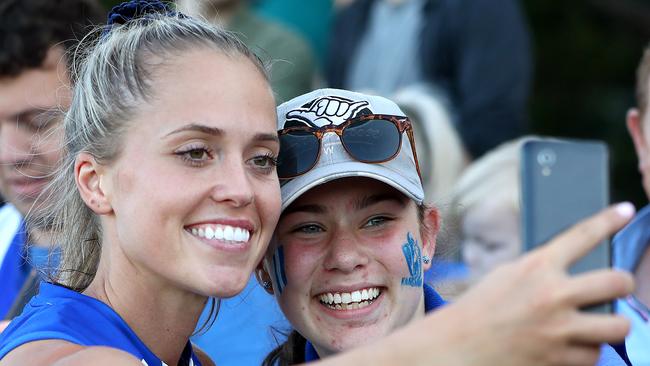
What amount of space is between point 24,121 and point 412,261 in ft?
5.54

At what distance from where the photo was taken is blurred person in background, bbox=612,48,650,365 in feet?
10.4

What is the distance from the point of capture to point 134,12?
2.71 m

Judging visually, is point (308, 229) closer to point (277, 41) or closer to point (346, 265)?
point (346, 265)

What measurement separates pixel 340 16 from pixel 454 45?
1.12 meters

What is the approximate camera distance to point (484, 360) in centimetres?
151

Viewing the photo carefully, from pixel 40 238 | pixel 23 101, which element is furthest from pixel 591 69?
Answer: pixel 40 238

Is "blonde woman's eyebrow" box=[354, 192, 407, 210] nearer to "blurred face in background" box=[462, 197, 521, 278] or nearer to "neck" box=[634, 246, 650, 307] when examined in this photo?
"neck" box=[634, 246, 650, 307]

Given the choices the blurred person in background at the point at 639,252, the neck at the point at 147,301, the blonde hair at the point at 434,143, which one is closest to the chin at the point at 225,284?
the neck at the point at 147,301

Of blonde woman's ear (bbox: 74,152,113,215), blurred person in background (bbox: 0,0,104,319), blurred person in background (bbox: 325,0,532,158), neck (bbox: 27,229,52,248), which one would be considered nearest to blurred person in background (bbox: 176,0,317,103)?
blurred person in background (bbox: 325,0,532,158)

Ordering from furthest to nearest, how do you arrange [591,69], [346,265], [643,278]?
[591,69] < [643,278] < [346,265]

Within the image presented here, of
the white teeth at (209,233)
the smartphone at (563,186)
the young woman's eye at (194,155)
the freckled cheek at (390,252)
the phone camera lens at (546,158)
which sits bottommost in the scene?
the freckled cheek at (390,252)

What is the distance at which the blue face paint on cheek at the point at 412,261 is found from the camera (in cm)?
266

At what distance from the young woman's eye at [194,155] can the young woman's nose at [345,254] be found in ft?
1.56

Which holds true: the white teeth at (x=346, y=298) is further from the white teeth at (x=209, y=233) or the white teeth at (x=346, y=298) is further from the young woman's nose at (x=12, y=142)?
the young woman's nose at (x=12, y=142)
